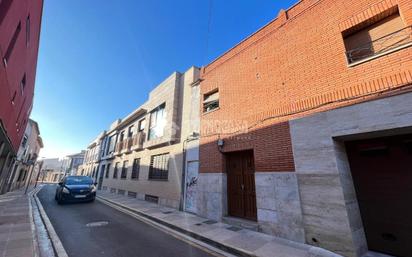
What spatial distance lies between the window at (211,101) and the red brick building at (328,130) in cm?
199

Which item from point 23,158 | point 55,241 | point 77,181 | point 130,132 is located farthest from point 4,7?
point 23,158

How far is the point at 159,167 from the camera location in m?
11.8

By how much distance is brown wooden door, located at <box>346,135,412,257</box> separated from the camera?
3982 millimetres

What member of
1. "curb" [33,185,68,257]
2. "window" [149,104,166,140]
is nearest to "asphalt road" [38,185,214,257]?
"curb" [33,185,68,257]

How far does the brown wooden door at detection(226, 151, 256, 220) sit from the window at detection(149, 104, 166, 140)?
6440mm

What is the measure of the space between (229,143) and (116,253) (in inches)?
198

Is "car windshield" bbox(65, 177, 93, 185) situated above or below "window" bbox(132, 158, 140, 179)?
below

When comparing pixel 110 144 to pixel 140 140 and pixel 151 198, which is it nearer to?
pixel 140 140

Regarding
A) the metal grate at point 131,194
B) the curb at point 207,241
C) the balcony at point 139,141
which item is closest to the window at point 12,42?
the curb at point 207,241

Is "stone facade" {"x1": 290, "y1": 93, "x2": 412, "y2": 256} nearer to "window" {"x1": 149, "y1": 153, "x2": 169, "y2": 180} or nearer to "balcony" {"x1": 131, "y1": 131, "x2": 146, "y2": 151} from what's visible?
"window" {"x1": 149, "y1": 153, "x2": 169, "y2": 180}

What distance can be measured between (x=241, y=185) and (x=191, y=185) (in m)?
2.86

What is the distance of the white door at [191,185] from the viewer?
28.0ft

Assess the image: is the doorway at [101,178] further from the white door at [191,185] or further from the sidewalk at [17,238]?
the white door at [191,185]

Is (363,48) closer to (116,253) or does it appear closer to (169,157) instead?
(116,253)
